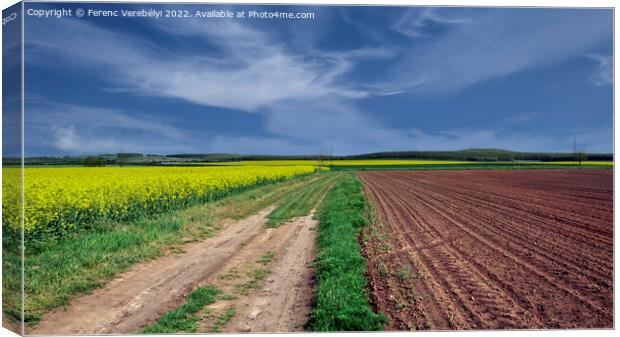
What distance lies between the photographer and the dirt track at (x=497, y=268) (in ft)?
18.2

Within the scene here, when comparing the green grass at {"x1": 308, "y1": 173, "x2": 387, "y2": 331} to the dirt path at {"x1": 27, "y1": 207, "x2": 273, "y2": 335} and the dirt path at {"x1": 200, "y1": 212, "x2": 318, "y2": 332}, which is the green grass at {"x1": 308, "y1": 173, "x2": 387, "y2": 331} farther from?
the dirt path at {"x1": 27, "y1": 207, "x2": 273, "y2": 335}

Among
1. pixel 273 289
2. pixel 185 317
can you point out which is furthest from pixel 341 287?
pixel 185 317

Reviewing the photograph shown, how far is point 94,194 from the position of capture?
1119 centimetres

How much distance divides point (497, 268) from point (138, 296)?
570cm

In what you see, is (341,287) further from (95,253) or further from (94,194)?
(94,194)

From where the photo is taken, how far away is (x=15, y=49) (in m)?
5.41

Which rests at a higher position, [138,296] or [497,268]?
[497,268]

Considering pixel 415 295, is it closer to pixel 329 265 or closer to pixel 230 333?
pixel 329 265

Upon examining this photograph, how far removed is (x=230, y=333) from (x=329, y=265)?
104 inches

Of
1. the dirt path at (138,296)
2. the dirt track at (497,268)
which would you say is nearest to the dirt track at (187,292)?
the dirt path at (138,296)

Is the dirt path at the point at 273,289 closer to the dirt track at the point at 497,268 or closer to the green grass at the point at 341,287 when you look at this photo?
the green grass at the point at 341,287

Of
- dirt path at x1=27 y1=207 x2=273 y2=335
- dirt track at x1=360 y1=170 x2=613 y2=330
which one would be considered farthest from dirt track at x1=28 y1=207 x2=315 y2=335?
dirt track at x1=360 y1=170 x2=613 y2=330

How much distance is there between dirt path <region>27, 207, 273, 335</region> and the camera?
5438 mm

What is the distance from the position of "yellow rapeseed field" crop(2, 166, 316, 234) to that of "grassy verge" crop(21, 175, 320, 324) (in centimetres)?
52
